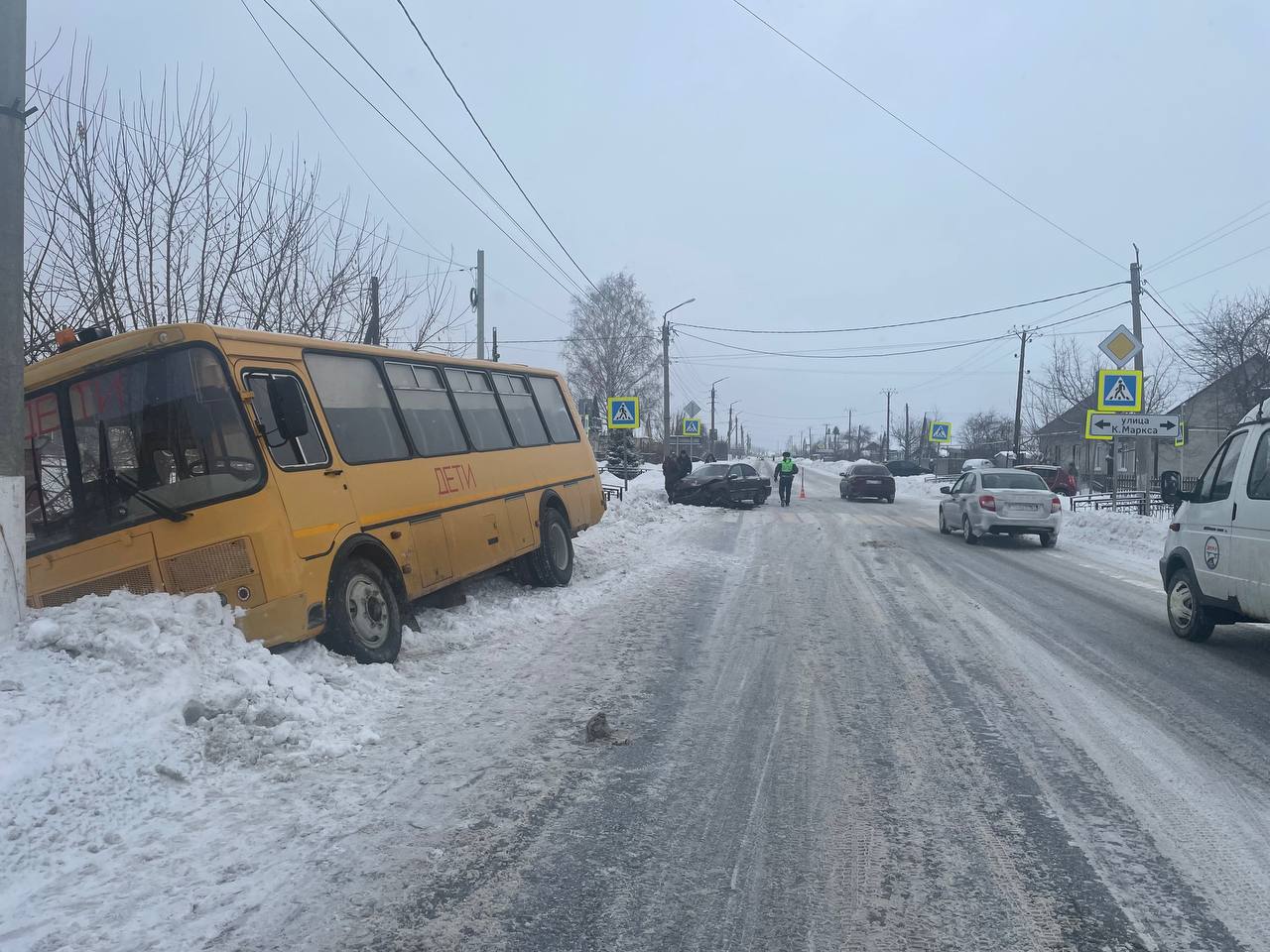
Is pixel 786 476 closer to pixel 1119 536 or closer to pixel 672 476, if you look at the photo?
pixel 672 476

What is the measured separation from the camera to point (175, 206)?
11.6m

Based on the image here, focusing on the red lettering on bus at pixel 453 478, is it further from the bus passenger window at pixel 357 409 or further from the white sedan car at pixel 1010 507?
the white sedan car at pixel 1010 507

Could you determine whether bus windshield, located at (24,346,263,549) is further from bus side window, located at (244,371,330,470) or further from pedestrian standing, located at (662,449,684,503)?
pedestrian standing, located at (662,449,684,503)

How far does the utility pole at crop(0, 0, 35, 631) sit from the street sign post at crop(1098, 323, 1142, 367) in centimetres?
2014

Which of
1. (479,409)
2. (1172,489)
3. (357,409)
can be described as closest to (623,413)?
(479,409)

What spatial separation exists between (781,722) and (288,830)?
3.03m

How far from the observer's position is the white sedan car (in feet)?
57.8

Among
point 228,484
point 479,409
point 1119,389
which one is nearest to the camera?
point 228,484

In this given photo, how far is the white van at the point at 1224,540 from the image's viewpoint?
7172 millimetres

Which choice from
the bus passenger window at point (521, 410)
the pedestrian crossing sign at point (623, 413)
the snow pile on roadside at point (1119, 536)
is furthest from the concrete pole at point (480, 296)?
the snow pile on roadside at point (1119, 536)

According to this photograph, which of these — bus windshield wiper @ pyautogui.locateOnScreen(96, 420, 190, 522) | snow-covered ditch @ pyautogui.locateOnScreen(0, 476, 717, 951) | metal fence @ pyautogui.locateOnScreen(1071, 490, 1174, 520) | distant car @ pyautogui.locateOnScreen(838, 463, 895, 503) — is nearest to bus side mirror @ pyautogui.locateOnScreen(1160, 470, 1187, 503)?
snow-covered ditch @ pyautogui.locateOnScreen(0, 476, 717, 951)

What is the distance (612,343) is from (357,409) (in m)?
51.3

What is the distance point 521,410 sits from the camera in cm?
1175

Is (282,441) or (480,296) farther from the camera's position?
(480,296)
